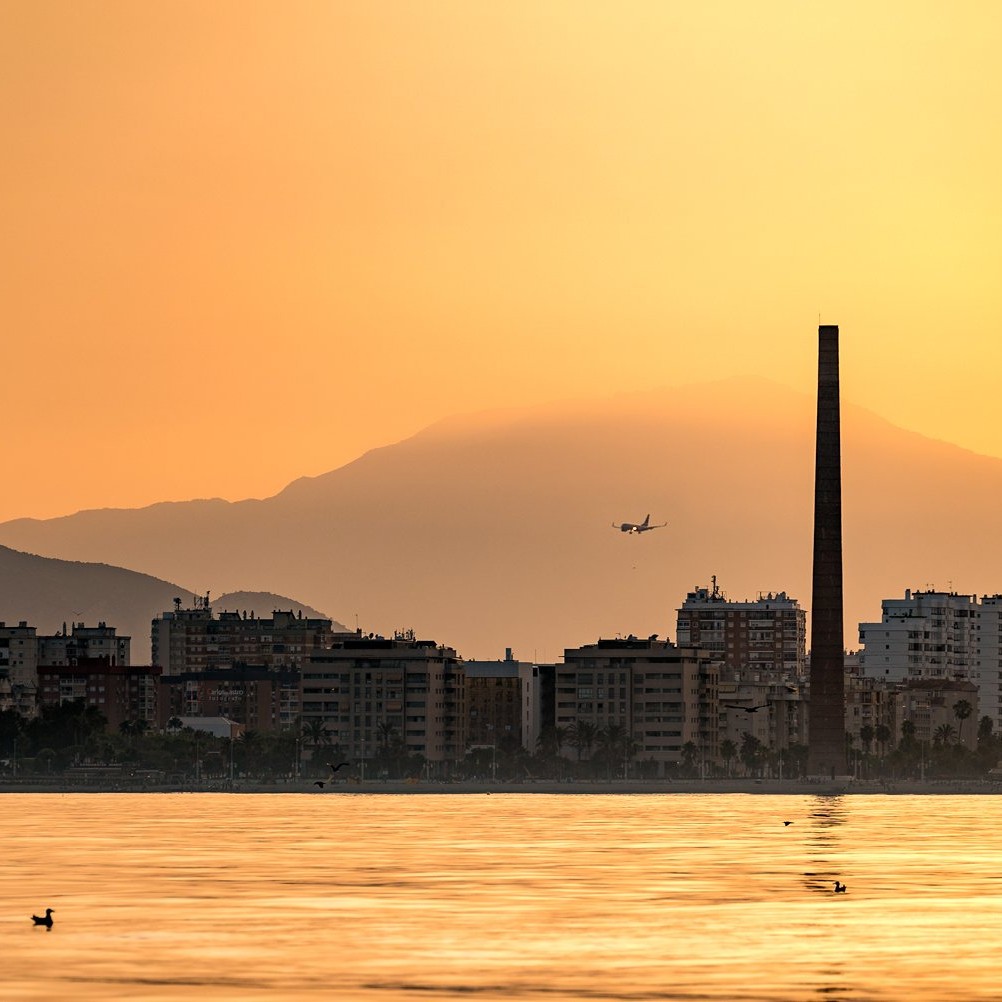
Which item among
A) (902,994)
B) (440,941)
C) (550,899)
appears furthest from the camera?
(550,899)

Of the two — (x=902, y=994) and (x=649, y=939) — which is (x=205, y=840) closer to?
(x=649, y=939)

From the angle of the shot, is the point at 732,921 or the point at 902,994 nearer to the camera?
the point at 902,994

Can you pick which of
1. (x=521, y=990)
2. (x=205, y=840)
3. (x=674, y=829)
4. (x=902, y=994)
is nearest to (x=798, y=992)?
(x=902, y=994)

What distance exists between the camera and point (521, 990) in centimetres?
7588

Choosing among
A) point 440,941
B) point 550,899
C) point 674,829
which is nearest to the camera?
point 440,941

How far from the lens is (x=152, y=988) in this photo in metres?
75.8

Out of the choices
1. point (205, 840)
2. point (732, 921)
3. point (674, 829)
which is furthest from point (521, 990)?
point (674, 829)

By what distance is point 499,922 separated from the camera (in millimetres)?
96062

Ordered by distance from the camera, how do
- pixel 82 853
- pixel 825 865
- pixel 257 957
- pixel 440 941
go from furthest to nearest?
pixel 82 853 → pixel 825 865 → pixel 440 941 → pixel 257 957

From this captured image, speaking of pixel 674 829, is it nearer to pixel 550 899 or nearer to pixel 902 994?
pixel 550 899

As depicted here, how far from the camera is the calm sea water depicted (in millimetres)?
77500

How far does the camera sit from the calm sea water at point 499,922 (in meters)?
77.5

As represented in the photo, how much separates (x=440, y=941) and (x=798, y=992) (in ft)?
55.4

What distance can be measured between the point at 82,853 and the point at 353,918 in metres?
53.6
